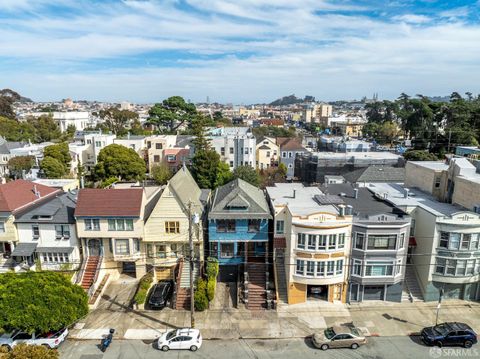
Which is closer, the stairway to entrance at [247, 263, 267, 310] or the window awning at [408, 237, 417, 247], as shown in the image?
the stairway to entrance at [247, 263, 267, 310]

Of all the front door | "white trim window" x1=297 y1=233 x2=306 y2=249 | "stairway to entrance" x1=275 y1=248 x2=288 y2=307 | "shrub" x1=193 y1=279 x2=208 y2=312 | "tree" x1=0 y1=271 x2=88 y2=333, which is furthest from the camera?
the front door

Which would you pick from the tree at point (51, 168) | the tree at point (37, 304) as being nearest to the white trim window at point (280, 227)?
the tree at point (37, 304)

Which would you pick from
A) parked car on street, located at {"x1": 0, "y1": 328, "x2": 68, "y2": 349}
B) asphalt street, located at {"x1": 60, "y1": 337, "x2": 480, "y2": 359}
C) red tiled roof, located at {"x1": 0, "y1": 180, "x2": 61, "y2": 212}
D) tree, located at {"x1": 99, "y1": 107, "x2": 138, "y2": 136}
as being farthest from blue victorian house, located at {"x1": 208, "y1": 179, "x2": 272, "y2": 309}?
tree, located at {"x1": 99, "y1": 107, "x2": 138, "y2": 136}

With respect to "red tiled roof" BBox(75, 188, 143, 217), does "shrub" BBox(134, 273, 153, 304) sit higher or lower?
lower

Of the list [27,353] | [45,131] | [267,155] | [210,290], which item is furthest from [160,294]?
[45,131]

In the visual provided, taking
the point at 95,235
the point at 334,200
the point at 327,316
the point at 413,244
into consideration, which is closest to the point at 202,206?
the point at 95,235

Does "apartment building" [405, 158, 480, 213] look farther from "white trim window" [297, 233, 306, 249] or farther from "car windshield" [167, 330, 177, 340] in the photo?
"car windshield" [167, 330, 177, 340]
